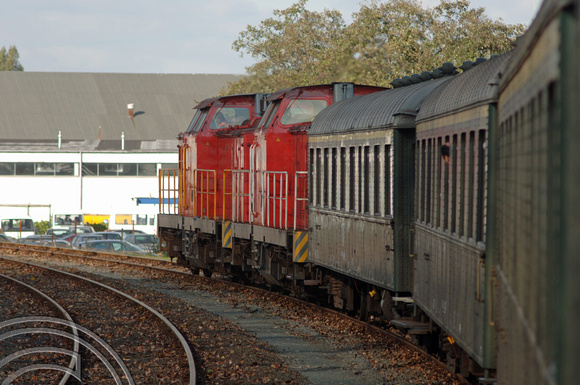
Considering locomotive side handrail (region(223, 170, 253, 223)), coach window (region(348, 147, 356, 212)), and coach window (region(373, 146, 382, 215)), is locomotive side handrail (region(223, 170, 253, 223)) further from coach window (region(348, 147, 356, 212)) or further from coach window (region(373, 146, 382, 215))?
coach window (region(373, 146, 382, 215))

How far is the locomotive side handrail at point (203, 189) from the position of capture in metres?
21.9

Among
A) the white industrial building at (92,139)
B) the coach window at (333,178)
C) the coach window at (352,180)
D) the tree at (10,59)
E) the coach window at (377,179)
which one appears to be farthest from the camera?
the tree at (10,59)

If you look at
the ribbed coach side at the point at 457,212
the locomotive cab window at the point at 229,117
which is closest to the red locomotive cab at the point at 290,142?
the locomotive cab window at the point at 229,117

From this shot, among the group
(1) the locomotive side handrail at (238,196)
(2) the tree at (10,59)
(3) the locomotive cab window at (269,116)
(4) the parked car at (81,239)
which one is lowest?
(4) the parked car at (81,239)

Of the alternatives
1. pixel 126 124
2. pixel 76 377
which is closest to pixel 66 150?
pixel 126 124

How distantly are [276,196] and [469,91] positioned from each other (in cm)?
969

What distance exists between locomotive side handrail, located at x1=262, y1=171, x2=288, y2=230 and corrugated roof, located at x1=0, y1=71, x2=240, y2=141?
1864 inches

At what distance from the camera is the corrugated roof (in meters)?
65.6

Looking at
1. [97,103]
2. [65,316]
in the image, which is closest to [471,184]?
[65,316]

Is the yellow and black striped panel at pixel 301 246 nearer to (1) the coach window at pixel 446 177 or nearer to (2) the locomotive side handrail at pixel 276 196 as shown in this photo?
(2) the locomotive side handrail at pixel 276 196

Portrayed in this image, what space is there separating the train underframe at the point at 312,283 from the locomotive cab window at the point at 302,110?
2.33m

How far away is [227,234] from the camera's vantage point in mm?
20719

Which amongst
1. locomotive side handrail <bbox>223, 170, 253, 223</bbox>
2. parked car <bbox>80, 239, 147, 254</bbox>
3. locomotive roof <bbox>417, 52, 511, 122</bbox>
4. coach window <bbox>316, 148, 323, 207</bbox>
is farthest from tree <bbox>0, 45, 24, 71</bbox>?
locomotive roof <bbox>417, 52, 511, 122</bbox>

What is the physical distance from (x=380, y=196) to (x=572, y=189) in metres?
8.97
